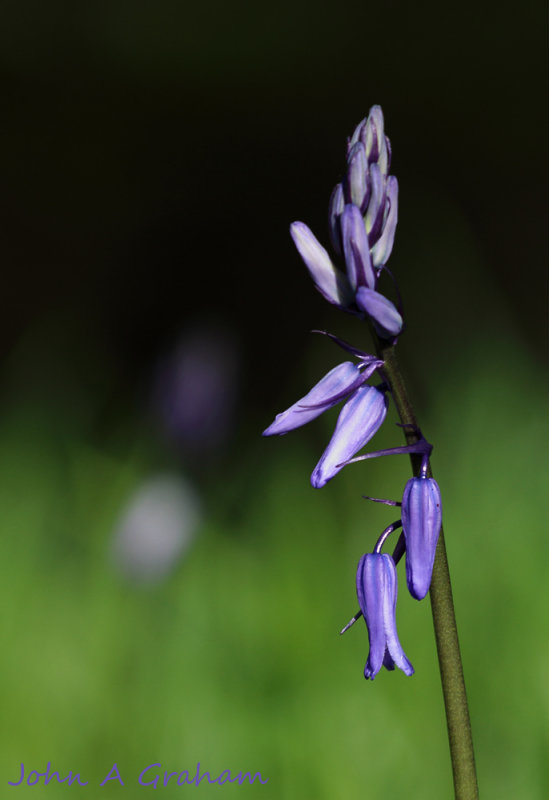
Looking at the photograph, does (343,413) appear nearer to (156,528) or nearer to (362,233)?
(362,233)

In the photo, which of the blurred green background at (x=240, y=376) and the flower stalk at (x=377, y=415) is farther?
the blurred green background at (x=240, y=376)

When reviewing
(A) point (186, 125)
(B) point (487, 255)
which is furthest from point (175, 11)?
(B) point (487, 255)

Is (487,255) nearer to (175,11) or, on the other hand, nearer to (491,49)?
(491,49)

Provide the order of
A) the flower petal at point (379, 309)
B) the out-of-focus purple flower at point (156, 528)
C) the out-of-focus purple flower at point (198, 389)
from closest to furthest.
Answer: the flower petal at point (379, 309), the out-of-focus purple flower at point (156, 528), the out-of-focus purple flower at point (198, 389)

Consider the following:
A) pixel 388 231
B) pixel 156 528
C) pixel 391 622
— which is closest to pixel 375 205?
pixel 388 231

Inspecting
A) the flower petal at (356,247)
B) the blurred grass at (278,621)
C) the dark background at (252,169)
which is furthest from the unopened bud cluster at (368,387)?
the dark background at (252,169)

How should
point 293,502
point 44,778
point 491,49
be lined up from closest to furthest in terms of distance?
1. point 44,778
2. point 293,502
3. point 491,49

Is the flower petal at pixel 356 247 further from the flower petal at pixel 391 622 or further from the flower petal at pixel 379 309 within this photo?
the flower petal at pixel 391 622

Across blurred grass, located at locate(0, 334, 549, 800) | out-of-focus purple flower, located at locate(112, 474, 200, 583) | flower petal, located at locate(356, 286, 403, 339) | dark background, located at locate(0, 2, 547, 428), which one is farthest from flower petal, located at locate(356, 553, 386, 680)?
dark background, located at locate(0, 2, 547, 428)
